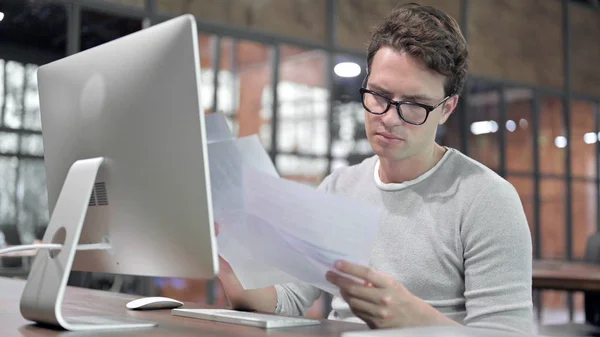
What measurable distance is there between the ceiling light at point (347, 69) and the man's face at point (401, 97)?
4.62 m

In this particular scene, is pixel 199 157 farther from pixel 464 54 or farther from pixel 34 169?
pixel 34 169

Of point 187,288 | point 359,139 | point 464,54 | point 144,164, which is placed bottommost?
point 187,288

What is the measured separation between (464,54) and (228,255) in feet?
2.43

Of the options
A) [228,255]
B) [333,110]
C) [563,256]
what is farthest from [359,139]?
[228,255]

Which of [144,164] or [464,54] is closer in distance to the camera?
[144,164]

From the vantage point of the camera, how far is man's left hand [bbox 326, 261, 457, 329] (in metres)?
1.17

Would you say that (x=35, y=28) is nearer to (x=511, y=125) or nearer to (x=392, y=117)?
(x=392, y=117)

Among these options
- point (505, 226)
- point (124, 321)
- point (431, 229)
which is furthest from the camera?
point (431, 229)

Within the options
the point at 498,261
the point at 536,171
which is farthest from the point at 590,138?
the point at 498,261

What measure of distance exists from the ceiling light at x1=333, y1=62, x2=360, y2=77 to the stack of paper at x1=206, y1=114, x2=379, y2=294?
495cm

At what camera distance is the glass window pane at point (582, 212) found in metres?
8.24

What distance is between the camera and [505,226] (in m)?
1.54

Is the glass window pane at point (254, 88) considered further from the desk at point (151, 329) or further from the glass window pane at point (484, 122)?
the desk at point (151, 329)

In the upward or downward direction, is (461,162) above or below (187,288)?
above
